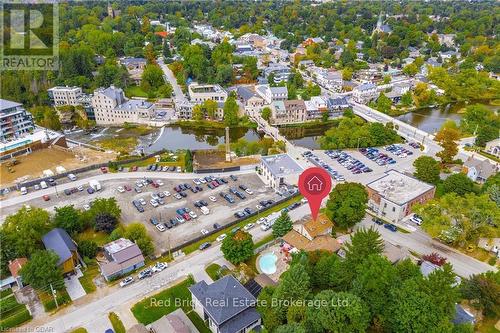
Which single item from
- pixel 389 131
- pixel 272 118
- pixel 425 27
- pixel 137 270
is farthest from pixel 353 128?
pixel 425 27

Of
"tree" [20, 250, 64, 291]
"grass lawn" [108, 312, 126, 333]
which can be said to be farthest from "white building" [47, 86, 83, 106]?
"grass lawn" [108, 312, 126, 333]

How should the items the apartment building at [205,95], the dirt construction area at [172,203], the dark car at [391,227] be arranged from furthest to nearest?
the apartment building at [205,95] → the dirt construction area at [172,203] → the dark car at [391,227]

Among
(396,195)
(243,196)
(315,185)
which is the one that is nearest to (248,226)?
(243,196)

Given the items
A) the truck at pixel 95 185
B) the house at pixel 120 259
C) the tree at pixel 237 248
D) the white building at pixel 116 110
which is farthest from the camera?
the white building at pixel 116 110

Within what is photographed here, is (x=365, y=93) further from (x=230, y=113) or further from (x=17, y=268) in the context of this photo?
(x=17, y=268)

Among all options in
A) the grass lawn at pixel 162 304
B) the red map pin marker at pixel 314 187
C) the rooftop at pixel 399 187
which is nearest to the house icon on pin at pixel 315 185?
the red map pin marker at pixel 314 187

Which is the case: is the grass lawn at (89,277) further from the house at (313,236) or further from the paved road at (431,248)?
the paved road at (431,248)
